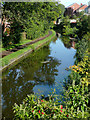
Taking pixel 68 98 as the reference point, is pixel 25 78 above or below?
below

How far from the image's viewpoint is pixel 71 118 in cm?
381

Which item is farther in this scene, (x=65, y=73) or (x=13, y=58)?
(x=13, y=58)

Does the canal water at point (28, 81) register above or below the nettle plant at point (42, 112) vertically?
below

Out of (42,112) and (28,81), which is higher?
(42,112)

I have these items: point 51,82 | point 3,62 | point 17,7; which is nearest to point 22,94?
point 51,82

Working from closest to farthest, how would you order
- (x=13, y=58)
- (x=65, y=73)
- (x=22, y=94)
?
(x=22, y=94) < (x=65, y=73) < (x=13, y=58)

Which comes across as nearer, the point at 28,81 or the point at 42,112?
the point at 42,112

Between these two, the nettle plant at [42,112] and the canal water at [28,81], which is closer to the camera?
the nettle plant at [42,112]

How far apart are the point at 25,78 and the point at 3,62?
7.62 feet

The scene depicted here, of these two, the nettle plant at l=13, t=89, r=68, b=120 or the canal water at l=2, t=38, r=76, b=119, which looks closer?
the nettle plant at l=13, t=89, r=68, b=120

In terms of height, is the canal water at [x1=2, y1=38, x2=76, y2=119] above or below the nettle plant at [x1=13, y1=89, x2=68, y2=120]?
below

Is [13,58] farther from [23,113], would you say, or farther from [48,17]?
[48,17]

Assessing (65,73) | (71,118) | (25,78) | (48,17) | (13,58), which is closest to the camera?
(71,118)

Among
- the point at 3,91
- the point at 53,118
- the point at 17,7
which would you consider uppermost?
the point at 17,7
